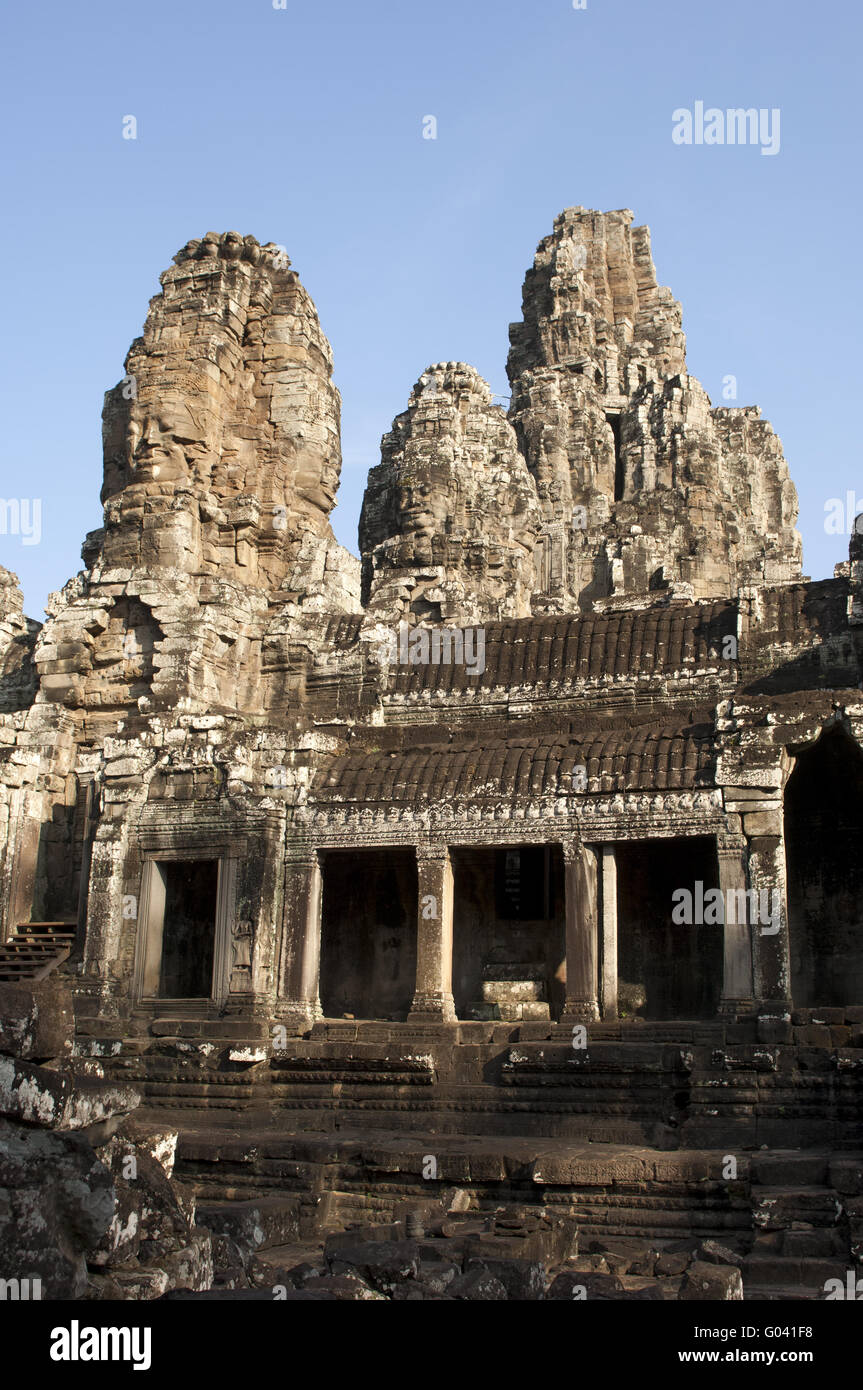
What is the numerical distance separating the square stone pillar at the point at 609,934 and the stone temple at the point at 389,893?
4 centimetres

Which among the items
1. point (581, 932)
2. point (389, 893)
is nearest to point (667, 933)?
point (581, 932)

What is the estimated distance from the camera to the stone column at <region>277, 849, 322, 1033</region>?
15.3 meters

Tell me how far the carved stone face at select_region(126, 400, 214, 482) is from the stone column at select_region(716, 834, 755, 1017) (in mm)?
11922

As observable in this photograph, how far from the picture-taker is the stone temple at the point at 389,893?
9234 millimetres

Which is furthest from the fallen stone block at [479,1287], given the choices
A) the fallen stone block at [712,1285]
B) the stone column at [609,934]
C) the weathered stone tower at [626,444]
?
the weathered stone tower at [626,444]

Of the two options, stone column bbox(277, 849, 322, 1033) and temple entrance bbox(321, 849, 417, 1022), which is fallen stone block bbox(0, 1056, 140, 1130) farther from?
temple entrance bbox(321, 849, 417, 1022)

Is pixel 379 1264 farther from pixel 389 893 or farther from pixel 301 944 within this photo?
pixel 389 893

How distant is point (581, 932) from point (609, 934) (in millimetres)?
361

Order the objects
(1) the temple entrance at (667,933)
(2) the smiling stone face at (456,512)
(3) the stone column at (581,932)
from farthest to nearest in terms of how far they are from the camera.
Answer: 1. (2) the smiling stone face at (456,512)
2. (1) the temple entrance at (667,933)
3. (3) the stone column at (581,932)

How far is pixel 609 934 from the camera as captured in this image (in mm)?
14703

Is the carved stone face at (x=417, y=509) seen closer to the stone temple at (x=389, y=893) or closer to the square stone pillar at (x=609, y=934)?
the stone temple at (x=389, y=893)

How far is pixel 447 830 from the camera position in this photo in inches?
600
